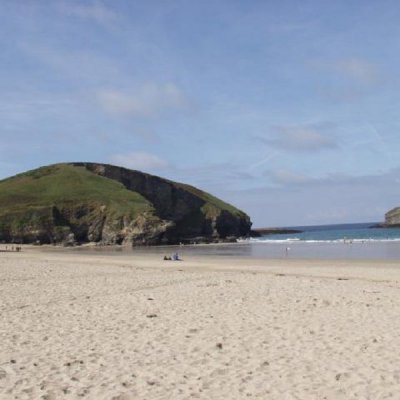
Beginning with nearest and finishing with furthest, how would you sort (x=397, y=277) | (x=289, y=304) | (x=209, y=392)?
Answer: (x=209, y=392) → (x=289, y=304) → (x=397, y=277)

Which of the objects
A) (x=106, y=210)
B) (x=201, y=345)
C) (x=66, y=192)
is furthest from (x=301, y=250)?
(x=66, y=192)

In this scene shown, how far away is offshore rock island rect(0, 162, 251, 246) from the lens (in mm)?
102625

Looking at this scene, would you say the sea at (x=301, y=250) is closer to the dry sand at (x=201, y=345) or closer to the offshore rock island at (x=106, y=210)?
the offshore rock island at (x=106, y=210)

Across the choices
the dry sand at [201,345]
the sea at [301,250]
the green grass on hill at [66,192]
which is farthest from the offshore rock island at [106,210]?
the dry sand at [201,345]

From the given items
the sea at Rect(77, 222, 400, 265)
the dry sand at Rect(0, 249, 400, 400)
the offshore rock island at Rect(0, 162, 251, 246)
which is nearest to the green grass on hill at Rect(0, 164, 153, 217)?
the offshore rock island at Rect(0, 162, 251, 246)

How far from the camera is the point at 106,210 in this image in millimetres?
111062

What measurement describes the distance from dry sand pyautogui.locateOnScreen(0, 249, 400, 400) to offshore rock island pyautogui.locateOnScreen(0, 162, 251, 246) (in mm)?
86385

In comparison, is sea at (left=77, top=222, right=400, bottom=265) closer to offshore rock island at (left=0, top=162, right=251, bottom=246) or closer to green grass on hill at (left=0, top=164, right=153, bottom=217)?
offshore rock island at (left=0, top=162, right=251, bottom=246)

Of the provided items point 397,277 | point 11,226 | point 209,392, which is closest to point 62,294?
point 209,392

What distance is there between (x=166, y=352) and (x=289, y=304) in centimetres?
651

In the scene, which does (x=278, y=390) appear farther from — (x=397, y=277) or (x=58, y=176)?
(x=58, y=176)

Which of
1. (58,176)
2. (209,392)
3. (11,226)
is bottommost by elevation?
(209,392)

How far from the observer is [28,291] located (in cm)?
1875

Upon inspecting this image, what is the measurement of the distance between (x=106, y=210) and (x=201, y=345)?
103083mm
